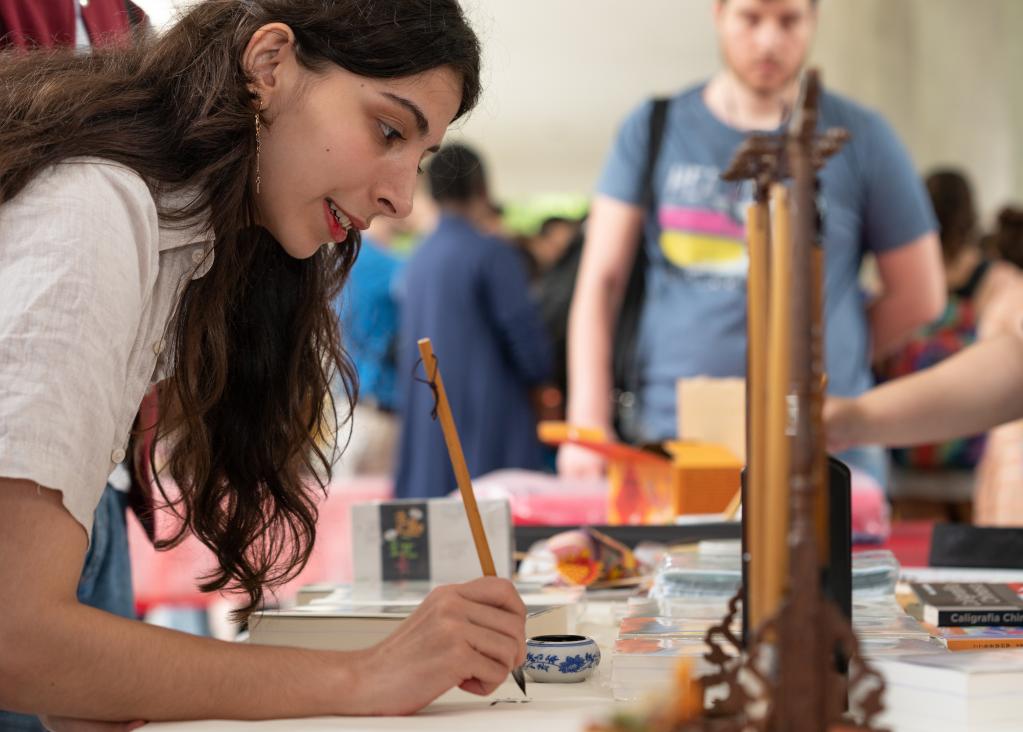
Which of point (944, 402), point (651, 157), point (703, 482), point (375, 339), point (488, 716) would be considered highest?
point (651, 157)

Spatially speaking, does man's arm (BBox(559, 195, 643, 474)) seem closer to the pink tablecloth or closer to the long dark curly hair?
the pink tablecloth

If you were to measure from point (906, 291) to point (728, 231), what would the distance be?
437mm

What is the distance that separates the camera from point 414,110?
1116 mm

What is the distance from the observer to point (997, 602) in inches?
43.7

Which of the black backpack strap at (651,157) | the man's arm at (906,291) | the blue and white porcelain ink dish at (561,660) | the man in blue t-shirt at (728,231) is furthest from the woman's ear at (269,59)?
the man's arm at (906,291)

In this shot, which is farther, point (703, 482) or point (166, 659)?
point (703, 482)

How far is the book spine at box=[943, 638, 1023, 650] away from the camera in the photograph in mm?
978

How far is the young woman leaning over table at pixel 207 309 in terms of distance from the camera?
86 cm

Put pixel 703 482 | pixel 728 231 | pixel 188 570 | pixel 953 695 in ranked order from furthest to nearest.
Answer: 1. pixel 188 570
2. pixel 728 231
3. pixel 703 482
4. pixel 953 695

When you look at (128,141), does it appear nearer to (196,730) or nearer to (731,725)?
(196,730)

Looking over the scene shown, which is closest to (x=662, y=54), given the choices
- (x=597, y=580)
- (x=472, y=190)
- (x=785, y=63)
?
(x=472, y=190)

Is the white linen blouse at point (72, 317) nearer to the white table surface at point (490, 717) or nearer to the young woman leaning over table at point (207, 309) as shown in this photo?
the young woman leaning over table at point (207, 309)

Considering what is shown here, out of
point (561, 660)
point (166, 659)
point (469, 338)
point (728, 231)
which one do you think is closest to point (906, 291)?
point (728, 231)

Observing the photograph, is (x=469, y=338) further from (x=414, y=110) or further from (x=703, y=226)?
(x=414, y=110)
